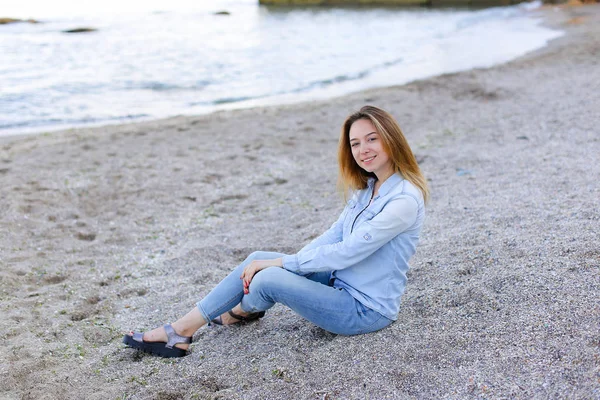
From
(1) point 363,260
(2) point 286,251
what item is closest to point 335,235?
(1) point 363,260

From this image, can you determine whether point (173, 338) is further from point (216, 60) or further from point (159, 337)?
point (216, 60)

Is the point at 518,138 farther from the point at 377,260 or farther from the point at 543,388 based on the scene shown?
the point at 543,388

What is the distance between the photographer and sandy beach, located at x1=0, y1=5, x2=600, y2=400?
9.05 feet

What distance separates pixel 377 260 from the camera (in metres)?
2.99

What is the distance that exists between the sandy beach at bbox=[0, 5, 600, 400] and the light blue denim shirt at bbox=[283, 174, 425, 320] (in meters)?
0.26

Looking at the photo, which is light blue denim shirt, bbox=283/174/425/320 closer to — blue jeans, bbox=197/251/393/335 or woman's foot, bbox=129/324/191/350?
blue jeans, bbox=197/251/393/335

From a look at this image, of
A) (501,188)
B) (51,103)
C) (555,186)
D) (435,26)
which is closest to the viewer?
(555,186)

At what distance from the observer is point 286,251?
464 cm

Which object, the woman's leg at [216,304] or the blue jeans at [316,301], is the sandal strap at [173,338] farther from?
the blue jeans at [316,301]

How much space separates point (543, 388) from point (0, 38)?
25.9 metres

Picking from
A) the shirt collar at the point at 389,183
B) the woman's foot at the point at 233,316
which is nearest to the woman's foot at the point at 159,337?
the woman's foot at the point at 233,316

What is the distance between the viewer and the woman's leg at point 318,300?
9.78 feet

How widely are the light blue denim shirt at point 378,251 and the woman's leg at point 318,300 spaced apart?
55 millimetres

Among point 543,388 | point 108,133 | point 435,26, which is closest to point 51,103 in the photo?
point 108,133
